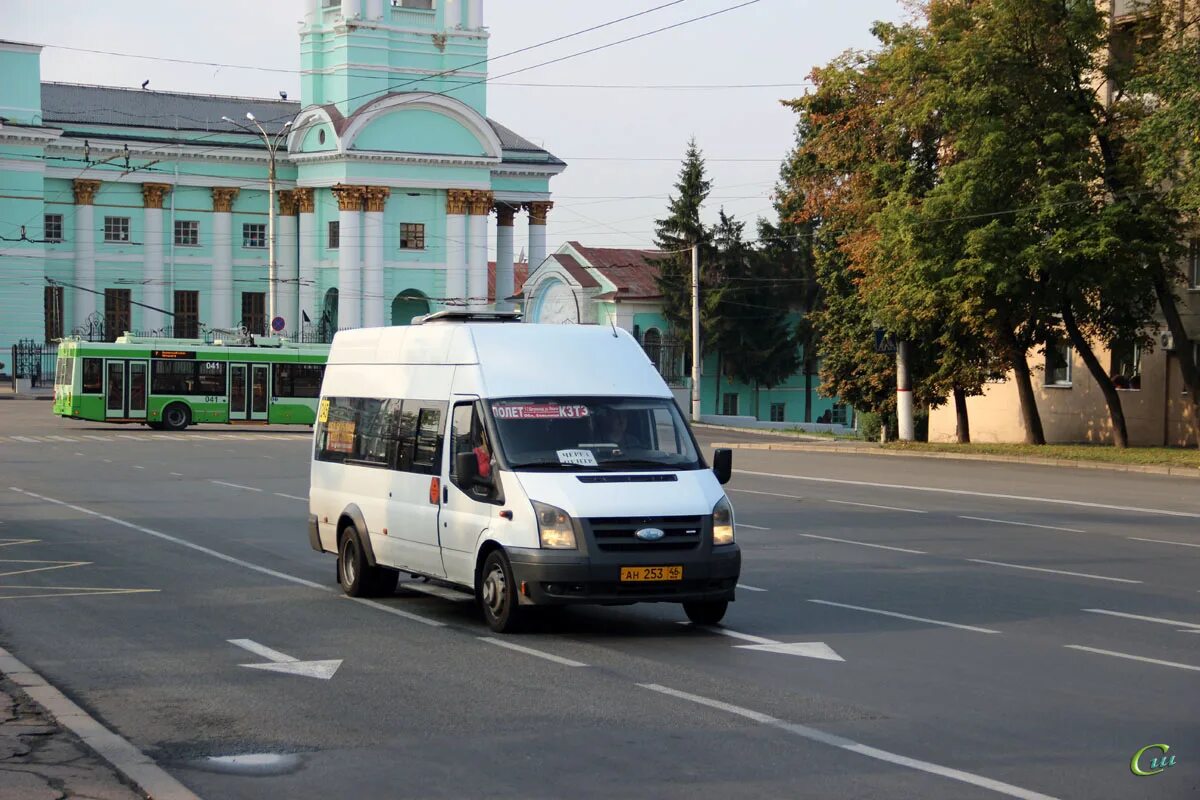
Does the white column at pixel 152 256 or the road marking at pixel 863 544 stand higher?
the white column at pixel 152 256

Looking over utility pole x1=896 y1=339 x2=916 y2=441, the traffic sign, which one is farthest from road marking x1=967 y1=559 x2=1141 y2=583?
utility pole x1=896 y1=339 x2=916 y2=441

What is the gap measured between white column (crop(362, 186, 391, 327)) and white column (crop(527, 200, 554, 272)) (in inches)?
395

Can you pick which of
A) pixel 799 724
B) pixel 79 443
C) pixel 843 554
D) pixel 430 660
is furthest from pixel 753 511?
pixel 79 443

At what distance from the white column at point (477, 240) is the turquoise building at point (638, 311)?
12.8 ft

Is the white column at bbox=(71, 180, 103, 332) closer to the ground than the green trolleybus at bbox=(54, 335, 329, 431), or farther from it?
farther from it

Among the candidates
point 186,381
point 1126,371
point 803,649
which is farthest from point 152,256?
point 803,649

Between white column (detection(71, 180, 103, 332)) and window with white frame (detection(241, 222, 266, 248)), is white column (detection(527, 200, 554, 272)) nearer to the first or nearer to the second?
window with white frame (detection(241, 222, 266, 248))

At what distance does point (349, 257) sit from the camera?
80438 millimetres

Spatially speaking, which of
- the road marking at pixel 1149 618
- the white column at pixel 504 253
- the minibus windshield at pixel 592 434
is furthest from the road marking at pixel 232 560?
the white column at pixel 504 253

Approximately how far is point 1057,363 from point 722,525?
117ft

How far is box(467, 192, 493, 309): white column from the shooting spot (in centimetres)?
8344

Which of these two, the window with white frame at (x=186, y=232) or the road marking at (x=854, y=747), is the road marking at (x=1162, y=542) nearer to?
the road marking at (x=854, y=747)

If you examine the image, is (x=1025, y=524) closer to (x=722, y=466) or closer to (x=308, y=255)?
(x=722, y=466)

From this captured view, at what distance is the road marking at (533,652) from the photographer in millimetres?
11164
